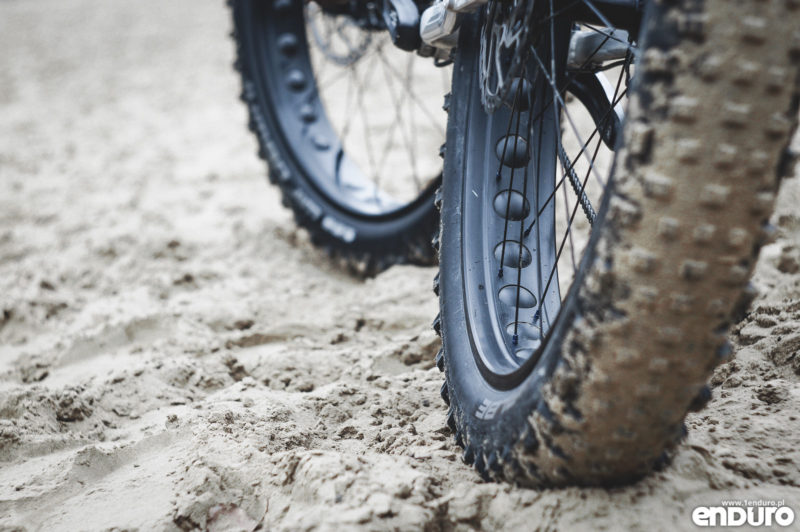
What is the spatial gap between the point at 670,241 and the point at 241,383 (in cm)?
90

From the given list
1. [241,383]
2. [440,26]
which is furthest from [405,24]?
[241,383]

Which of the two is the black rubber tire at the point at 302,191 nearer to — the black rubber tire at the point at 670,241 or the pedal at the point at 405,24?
the pedal at the point at 405,24

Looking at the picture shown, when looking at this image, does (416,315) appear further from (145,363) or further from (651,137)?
(651,137)

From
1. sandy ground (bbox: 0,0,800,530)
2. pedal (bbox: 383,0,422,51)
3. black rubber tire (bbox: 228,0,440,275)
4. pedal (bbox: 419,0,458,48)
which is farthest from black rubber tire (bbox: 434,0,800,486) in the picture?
black rubber tire (bbox: 228,0,440,275)

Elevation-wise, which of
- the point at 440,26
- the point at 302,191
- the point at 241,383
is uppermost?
the point at 440,26

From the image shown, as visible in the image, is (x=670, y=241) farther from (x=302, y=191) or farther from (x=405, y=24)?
(x=302, y=191)

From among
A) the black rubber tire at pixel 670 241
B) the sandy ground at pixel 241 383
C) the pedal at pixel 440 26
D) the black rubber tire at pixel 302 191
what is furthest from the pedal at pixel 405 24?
the black rubber tire at pixel 670 241

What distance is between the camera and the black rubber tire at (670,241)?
2.03ft

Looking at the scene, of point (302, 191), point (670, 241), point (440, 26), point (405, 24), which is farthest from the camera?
point (302, 191)

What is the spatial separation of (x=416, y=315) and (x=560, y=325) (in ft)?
2.73

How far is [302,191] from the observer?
2062 millimetres

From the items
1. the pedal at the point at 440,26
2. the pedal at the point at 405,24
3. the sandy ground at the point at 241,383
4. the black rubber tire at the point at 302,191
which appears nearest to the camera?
the sandy ground at the point at 241,383

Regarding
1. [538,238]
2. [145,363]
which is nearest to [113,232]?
[145,363]

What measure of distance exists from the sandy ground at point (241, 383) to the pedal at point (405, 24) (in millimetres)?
621
